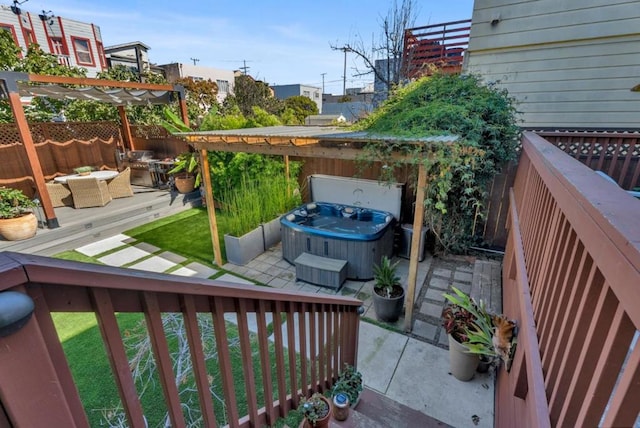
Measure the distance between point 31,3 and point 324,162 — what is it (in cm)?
1931

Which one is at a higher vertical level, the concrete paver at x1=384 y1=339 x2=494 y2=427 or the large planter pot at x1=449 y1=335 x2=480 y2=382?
the large planter pot at x1=449 y1=335 x2=480 y2=382

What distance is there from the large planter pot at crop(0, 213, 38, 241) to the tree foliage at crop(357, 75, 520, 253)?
6.88m

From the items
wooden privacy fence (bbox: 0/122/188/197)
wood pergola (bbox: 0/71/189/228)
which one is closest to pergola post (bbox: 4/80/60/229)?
wood pergola (bbox: 0/71/189/228)

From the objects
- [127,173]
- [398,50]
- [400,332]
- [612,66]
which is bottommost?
[400,332]

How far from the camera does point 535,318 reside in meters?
1.55

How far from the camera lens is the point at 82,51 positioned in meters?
17.3

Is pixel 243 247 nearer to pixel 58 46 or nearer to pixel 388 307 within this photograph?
pixel 388 307

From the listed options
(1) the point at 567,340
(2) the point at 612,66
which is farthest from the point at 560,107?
(1) the point at 567,340

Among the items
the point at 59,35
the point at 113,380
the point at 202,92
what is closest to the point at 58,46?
the point at 59,35

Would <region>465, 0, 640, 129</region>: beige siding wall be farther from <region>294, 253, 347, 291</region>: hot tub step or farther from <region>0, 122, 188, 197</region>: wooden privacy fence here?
<region>0, 122, 188, 197</region>: wooden privacy fence

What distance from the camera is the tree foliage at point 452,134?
3453 mm

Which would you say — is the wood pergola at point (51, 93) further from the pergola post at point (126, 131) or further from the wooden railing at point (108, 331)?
the wooden railing at point (108, 331)

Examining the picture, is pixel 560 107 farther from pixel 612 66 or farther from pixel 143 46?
pixel 143 46

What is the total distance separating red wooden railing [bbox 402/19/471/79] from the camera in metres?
7.58
